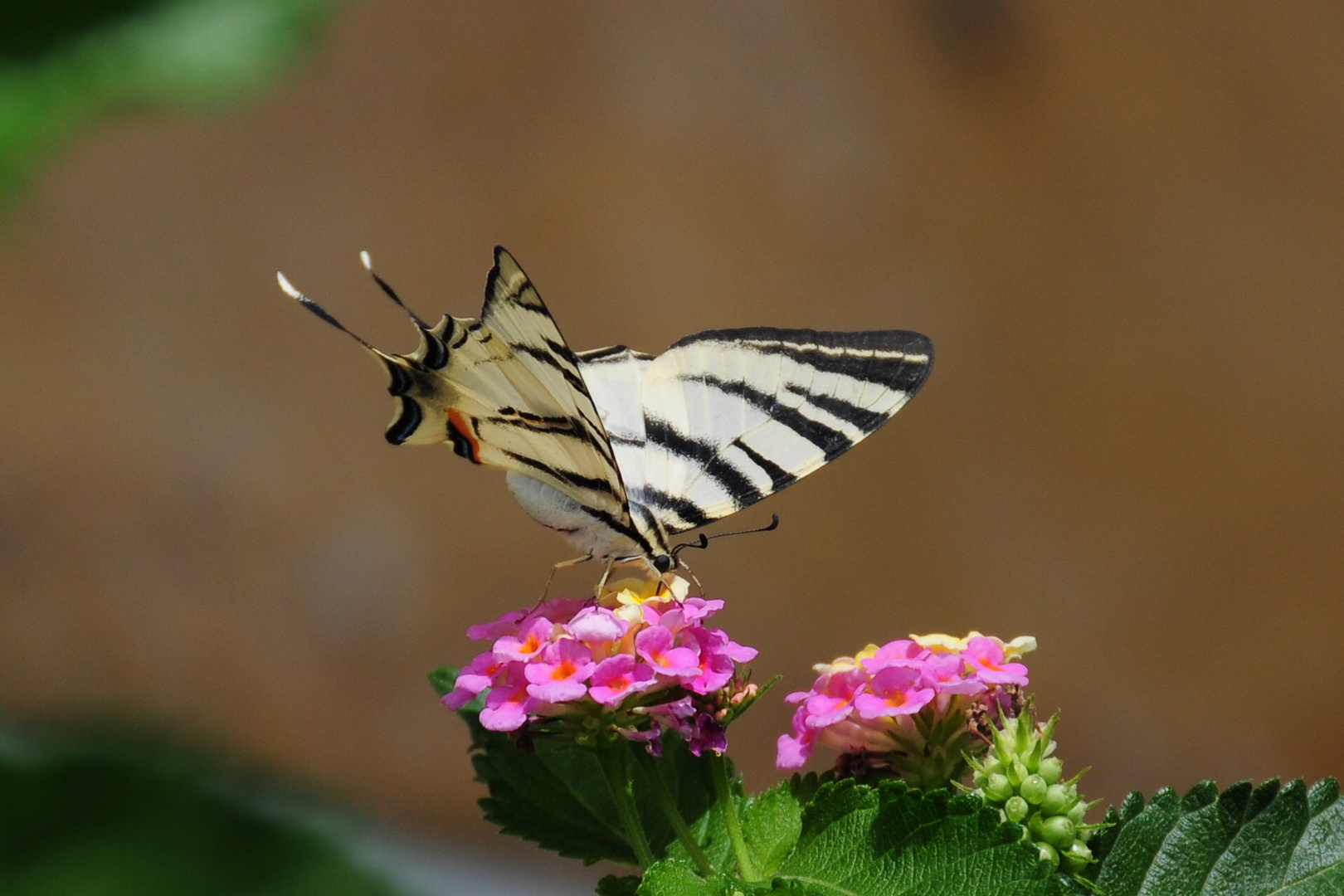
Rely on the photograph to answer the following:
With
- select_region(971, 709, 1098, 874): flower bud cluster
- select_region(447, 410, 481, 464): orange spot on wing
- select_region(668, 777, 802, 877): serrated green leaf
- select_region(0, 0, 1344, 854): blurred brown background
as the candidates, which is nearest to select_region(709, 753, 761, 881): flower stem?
select_region(668, 777, 802, 877): serrated green leaf

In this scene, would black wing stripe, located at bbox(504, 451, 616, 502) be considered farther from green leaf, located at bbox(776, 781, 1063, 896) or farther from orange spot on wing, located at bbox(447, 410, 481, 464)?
green leaf, located at bbox(776, 781, 1063, 896)

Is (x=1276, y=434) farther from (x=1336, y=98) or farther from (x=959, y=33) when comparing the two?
(x=959, y=33)

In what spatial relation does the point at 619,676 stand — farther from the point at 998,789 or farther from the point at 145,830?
the point at 145,830

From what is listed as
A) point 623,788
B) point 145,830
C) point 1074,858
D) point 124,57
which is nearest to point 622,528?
point 623,788

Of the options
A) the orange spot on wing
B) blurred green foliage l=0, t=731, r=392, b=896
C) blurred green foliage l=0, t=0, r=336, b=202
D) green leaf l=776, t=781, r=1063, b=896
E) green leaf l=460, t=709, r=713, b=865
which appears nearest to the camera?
green leaf l=776, t=781, r=1063, b=896

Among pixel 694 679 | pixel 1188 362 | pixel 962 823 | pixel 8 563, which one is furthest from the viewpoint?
pixel 8 563

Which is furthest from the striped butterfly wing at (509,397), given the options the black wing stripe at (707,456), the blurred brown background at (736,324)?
the blurred brown background at (736,324)

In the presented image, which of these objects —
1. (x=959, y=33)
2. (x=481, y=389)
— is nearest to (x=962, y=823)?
(x=481, y=389)
